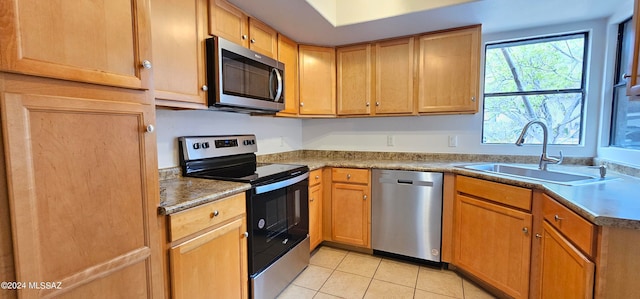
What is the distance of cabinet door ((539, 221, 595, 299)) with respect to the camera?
1.12 m

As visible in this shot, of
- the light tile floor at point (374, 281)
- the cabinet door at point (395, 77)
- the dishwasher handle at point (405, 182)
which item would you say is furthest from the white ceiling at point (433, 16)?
the light tile floor at point (374, 281)

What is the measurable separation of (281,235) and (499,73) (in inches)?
97.5

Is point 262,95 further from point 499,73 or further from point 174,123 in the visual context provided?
point 499,73

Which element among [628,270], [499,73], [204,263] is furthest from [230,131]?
[499,73]

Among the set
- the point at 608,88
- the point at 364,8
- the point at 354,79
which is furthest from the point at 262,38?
the point at 608,88

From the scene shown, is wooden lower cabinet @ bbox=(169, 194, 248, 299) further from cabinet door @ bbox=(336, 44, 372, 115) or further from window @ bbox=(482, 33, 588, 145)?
window @ bbox=(482, 33, 588, 145)

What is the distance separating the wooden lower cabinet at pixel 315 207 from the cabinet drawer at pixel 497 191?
118 cm

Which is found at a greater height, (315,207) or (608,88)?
(608,88)

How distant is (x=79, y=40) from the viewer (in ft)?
2.87

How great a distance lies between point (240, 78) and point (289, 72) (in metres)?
0.80

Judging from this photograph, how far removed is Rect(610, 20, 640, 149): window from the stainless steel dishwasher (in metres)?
1.30

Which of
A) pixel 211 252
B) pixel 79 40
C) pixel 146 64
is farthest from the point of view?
pixel 211 252

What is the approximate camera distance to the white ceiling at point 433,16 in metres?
1.90

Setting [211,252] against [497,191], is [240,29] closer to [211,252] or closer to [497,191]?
[211,252]
